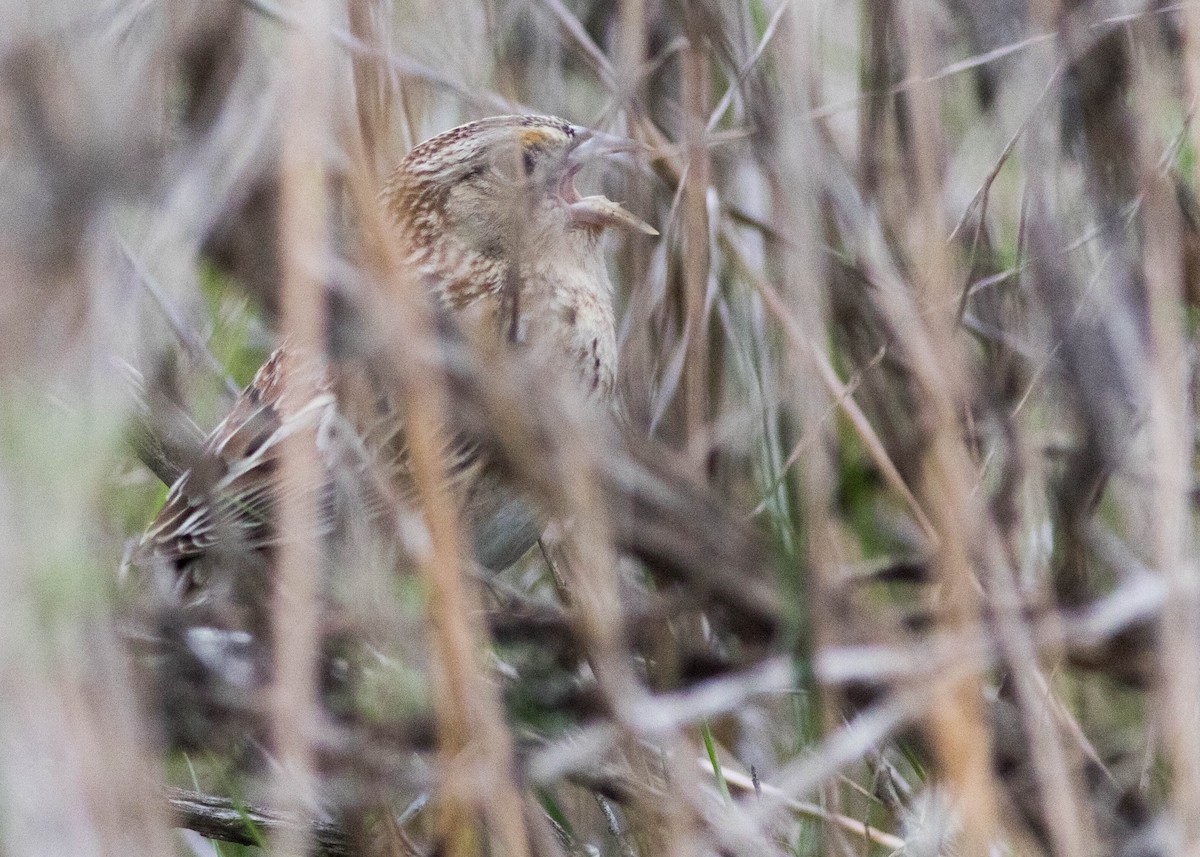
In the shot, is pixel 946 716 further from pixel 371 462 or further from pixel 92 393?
pixel 92 393

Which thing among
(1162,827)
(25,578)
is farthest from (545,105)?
(1162,827)

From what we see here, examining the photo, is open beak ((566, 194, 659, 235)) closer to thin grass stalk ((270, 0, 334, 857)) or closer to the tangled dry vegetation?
the tangled dry vegetation

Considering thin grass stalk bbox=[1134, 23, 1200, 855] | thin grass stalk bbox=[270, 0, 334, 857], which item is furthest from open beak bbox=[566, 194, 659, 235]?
thin grass stalk bbox=[270, 0, 334, 857]

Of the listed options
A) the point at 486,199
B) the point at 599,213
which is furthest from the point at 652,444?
the point at 486,199

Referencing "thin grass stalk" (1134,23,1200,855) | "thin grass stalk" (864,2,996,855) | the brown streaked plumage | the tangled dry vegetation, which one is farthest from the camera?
the brown streaked plumage

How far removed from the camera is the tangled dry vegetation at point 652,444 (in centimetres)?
97

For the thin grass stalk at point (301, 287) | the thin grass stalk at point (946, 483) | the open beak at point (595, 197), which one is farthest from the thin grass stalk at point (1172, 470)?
the thin grass stalk at point (301, 287)

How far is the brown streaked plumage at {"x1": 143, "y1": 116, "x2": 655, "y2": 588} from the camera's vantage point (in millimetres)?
1804

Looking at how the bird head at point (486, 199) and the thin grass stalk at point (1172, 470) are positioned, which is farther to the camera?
the bird head at point (486, 199)

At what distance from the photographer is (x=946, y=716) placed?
1.31 m

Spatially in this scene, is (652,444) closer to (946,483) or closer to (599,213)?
(599,213)

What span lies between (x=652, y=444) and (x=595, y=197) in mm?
375

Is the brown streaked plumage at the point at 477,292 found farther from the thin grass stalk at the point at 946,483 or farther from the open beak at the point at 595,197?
the thin grass stalk at the point at 946,483

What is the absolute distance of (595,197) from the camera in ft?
6.31
